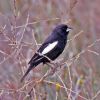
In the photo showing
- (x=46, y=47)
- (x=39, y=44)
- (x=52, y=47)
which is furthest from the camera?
(x=52, y=47)

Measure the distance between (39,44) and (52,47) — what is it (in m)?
0.98

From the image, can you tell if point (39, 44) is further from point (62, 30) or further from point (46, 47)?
point (62, 30)

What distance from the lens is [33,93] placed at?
485 cm

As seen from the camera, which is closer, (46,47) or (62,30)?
(46,47)

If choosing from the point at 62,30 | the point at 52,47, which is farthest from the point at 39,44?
the point at 62,30

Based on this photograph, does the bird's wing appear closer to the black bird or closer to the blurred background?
the black bird

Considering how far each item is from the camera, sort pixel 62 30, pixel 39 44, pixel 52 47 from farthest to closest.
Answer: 1. pixel 62 30
2. pixel 52 47
3. pixel 39 44

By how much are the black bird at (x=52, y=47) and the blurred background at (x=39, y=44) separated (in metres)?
0.09

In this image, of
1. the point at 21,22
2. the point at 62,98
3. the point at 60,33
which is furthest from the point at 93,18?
the point at 62,98

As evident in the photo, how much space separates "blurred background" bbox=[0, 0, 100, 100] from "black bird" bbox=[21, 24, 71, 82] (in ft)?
0.30

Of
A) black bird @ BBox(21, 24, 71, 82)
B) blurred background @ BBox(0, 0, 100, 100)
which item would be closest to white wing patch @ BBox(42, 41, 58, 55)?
black bird @ BBox(21, 24, 71, 82)

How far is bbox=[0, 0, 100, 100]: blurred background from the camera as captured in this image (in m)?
4.78

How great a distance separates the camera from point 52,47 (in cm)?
602

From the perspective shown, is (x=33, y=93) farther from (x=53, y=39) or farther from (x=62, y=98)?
(x=53, y=39)
